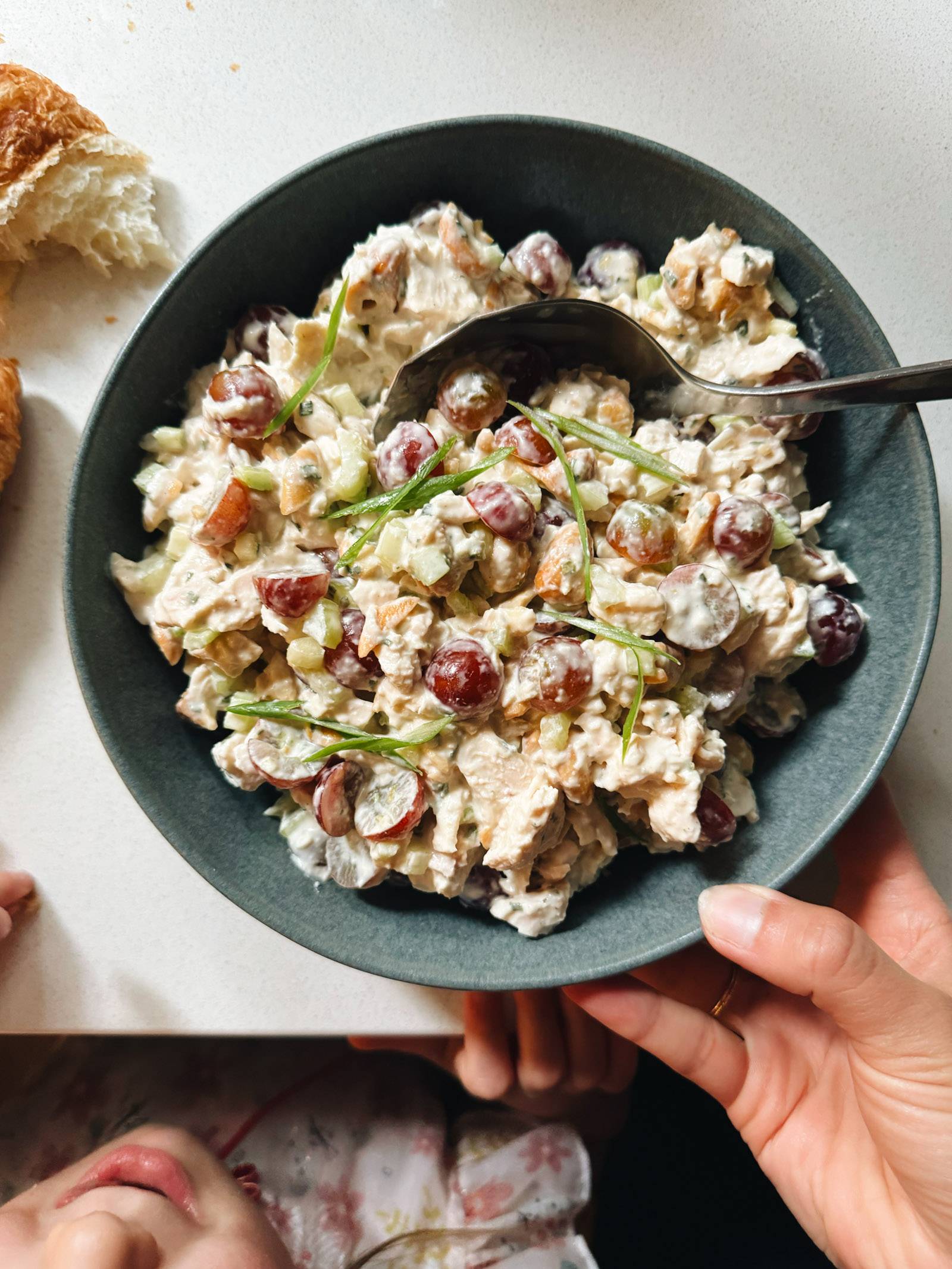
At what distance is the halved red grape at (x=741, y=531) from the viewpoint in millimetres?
985

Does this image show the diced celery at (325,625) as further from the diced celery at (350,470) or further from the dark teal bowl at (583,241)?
the dark teal bowl at (583,241)

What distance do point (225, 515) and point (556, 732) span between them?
46 centimetres

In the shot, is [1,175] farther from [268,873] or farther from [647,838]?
[647,838]

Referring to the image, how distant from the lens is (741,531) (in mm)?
986

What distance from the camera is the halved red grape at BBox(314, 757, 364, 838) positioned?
1.01 metres

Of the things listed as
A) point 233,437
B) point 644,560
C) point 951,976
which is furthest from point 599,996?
point 233,437

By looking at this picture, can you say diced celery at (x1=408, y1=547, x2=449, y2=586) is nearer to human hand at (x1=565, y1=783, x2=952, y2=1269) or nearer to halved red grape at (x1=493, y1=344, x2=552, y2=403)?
halved red grape at (x1=493, y1=344, x2=552, y2=403)

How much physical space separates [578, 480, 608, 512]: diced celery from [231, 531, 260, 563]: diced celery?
393 millimetres

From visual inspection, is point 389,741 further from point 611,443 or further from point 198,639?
point 611,443

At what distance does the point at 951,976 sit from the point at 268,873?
0.89 m

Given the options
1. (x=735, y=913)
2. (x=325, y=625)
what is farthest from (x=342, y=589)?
(x=735, y=913)

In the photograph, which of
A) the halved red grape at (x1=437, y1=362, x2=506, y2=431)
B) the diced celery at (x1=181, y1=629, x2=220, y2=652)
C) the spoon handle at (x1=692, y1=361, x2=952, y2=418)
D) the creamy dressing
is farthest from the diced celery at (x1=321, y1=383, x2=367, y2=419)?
A: the spoon handle at (x1=692, y1=361, x2=952, y2=418)

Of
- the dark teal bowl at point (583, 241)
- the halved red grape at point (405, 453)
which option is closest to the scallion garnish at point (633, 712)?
the dark teal bowl at point (583, 241)

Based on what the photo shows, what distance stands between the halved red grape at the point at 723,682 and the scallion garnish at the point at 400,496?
0.40 meters
